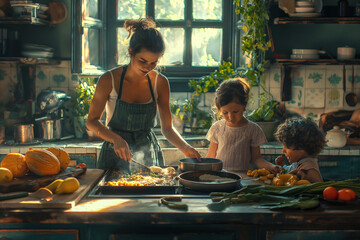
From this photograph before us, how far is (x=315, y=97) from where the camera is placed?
4465 mm

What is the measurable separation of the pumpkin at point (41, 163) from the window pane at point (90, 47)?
214cm

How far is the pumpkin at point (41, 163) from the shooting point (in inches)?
84.2

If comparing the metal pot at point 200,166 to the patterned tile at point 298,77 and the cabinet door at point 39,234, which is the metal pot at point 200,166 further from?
the patterned tile at point 298,77

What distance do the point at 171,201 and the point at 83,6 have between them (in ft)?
9.30

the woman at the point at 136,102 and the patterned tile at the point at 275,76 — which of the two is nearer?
the woman at the point at 136,102

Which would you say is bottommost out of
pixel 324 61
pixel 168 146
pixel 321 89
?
pixel 168 146

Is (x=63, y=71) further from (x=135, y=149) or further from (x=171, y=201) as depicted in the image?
(x=171, y=201)

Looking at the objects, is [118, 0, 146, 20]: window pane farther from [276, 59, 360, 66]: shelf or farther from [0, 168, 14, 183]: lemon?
[0, 168, 14, 183]: lemon

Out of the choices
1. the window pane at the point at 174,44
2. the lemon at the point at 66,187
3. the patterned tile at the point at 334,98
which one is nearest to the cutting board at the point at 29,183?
the lemon at the point at 66,187

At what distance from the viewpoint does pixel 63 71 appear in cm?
452

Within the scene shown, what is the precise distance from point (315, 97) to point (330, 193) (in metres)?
2.80

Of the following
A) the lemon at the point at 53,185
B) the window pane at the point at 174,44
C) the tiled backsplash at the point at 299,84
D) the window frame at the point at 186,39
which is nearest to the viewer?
the lemon at the point at 53,185

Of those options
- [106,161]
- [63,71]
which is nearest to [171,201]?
[106,161]

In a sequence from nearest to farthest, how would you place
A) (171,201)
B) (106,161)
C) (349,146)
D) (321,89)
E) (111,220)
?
(111,220) < (171,201) < (106,161) < (349,146) < (321,89)
